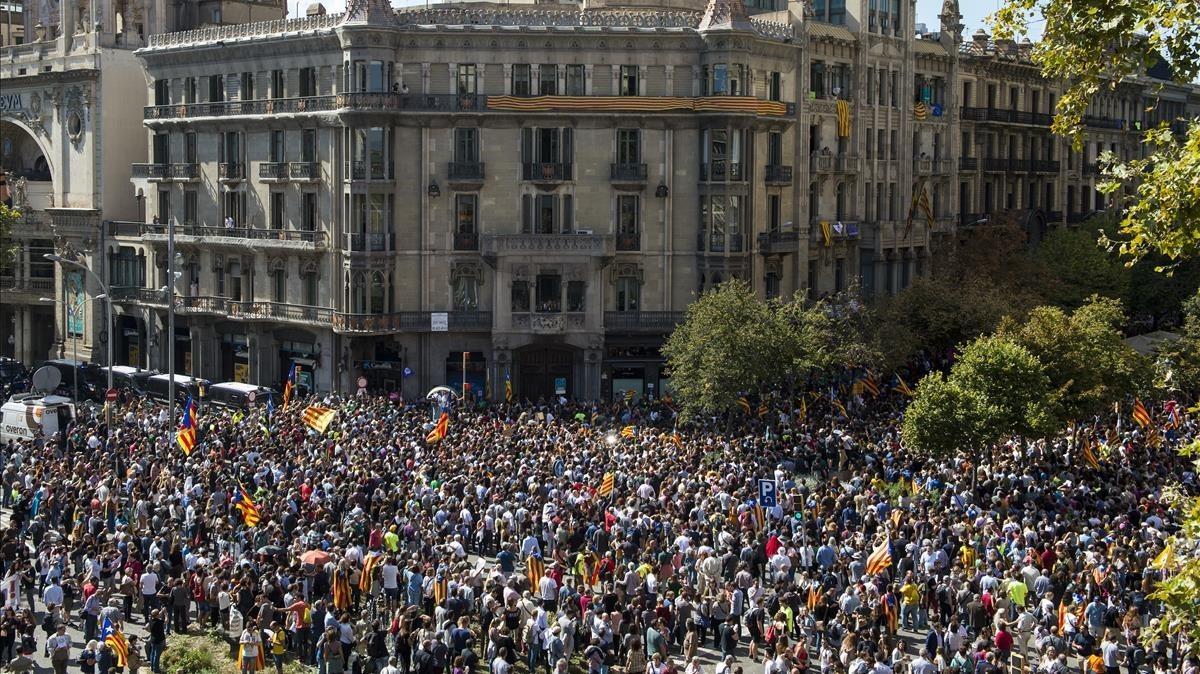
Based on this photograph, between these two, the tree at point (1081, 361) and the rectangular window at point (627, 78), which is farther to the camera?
the rectangular window at point (627, 78)

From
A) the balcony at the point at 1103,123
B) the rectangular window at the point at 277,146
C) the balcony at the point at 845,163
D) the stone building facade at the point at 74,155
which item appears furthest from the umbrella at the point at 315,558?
the balcony at the point at 1103,123

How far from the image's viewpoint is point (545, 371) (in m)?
65.4

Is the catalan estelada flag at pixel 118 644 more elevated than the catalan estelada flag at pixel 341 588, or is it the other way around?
the catalan estelada flag at pixel 341 588

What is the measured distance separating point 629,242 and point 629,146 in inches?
156

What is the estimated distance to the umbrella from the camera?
3403cm


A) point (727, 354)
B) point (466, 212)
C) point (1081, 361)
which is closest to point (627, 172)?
point (466, 212)

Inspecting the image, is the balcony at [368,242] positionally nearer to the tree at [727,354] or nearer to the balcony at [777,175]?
the tree at [727,354]

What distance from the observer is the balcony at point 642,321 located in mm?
65438

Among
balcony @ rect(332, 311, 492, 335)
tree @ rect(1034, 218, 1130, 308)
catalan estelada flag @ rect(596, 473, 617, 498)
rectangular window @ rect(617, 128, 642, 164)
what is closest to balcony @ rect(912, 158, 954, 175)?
tree @ rect(1034, 218, 1130, 308)

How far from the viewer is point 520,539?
130ft

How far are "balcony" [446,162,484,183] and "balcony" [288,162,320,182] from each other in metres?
5.90

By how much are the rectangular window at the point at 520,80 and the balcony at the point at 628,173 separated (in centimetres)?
467

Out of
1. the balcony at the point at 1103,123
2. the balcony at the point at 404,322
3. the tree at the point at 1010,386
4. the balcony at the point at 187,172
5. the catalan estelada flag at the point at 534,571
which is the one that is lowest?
the catalan estelada flag at the point at 534,571

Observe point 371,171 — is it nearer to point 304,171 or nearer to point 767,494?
point 304,171
